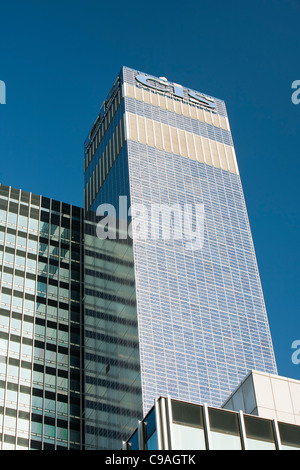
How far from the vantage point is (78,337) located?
131m

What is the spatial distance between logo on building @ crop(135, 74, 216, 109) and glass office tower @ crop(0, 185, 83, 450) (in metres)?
35.8

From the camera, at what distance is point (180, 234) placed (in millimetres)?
141125

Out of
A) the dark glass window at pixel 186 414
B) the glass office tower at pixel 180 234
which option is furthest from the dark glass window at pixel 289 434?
the glass office tower at pixel 180 234

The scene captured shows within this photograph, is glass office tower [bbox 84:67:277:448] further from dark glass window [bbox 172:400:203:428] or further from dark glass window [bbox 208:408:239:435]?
dark glass window [bbox 172:400:203:428]

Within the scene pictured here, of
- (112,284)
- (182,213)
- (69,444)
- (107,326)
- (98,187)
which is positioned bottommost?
(69,444)

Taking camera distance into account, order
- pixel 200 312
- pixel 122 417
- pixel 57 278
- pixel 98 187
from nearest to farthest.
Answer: pixel 122 417 < pixel 200 312 < pixel 57 278 < pixel 98 187

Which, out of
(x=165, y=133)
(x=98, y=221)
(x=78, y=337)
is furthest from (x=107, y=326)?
(x=165, y=133)

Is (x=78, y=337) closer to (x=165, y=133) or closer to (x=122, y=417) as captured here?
(x=122, y=417)

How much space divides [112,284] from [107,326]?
27.8 feet

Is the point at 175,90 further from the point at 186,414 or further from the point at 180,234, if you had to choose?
the point at 186,414

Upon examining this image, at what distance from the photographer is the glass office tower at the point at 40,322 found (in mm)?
113438

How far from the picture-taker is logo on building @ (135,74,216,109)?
170250mm

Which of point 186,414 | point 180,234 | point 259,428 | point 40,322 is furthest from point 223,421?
point 180,234

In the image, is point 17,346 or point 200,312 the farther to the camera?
point 200,312
